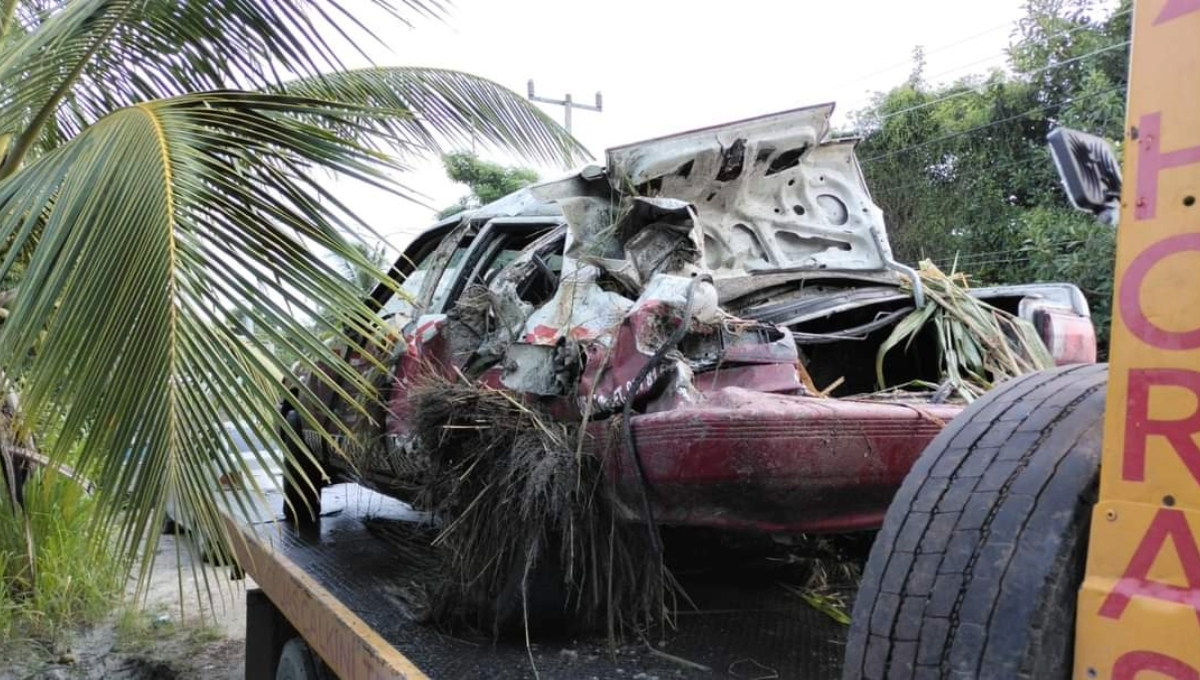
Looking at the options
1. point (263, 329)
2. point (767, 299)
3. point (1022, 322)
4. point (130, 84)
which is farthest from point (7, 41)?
point (1022, 322)

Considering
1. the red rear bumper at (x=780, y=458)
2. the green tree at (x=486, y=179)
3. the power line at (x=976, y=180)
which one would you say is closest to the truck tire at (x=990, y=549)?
the red rear bumper at (x=780, y=458)

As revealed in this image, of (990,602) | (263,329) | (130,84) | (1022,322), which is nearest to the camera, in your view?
(990,602)

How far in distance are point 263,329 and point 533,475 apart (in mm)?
828

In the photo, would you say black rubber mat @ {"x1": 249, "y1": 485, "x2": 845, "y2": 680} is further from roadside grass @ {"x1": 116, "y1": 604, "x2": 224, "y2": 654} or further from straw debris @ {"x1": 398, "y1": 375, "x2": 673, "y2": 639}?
roadside grass @ {"x1": 116, "y1": 604, "x2": 224, "y2": 654}

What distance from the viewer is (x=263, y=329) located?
2.40 metres

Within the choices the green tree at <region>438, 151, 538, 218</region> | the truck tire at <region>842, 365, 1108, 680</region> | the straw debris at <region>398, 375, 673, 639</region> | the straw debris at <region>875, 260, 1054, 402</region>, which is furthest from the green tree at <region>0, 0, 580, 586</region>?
the green tree at <region>438, 151, 538, 218</region>

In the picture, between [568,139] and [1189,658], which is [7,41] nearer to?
[568,139]

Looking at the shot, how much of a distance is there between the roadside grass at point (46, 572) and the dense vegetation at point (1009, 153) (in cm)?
797

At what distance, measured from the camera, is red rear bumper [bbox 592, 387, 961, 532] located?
2107mm

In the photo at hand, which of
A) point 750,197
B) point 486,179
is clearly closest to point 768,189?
point 750,197

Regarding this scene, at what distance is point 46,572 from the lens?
5207mm

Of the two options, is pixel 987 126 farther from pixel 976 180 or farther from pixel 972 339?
pixel 972 339

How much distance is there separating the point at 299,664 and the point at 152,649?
7.22 ft

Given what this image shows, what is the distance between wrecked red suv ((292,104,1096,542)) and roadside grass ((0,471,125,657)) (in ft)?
7.71
